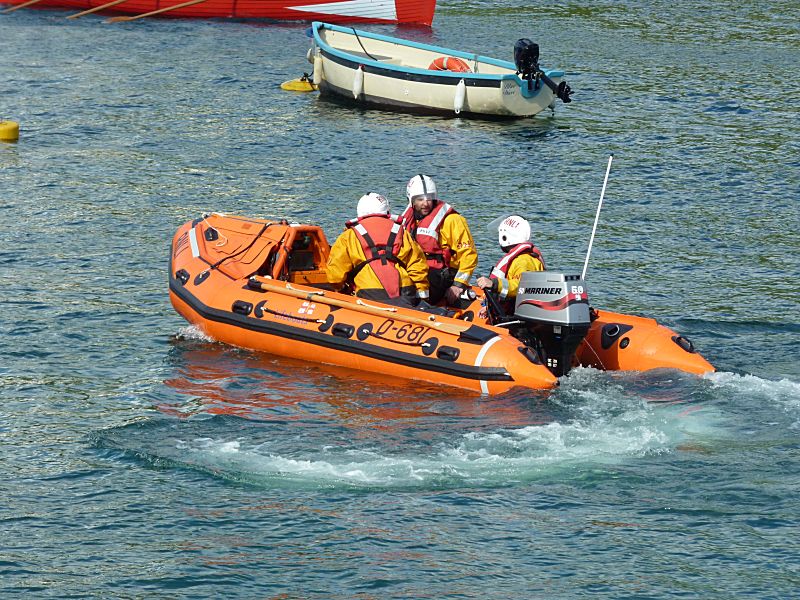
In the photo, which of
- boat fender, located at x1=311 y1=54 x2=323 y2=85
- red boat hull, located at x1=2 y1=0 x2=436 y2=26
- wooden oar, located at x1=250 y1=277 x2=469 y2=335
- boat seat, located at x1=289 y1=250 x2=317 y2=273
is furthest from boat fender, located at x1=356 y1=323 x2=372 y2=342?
red boat hull, located at x1=2 y1=0 x2=436 y2=26

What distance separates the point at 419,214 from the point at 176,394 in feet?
9.11

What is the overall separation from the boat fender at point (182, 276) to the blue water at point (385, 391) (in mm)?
559

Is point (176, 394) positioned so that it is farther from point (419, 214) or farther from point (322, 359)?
point (419, 214)

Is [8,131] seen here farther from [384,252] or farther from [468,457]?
[468,457]

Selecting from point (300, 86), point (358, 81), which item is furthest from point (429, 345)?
point (300, 86)

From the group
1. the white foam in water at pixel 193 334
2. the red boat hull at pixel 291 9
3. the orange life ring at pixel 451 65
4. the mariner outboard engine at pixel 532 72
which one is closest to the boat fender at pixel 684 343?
the white foam in water at pixel 193 334

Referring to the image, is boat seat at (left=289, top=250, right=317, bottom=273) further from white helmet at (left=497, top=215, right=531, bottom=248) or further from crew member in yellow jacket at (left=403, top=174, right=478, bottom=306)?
white helmet at (left=497, top=215, right=531, bottom=248)

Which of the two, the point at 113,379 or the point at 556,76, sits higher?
the point at 556,76

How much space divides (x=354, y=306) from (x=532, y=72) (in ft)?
36.4

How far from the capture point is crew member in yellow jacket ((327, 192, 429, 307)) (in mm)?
11656

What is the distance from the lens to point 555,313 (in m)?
10.5

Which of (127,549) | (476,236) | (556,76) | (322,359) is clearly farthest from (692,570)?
(556,76)

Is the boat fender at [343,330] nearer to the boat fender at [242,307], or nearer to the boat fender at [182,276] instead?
the boat fender at [242,307]

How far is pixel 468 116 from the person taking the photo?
2234 cm
